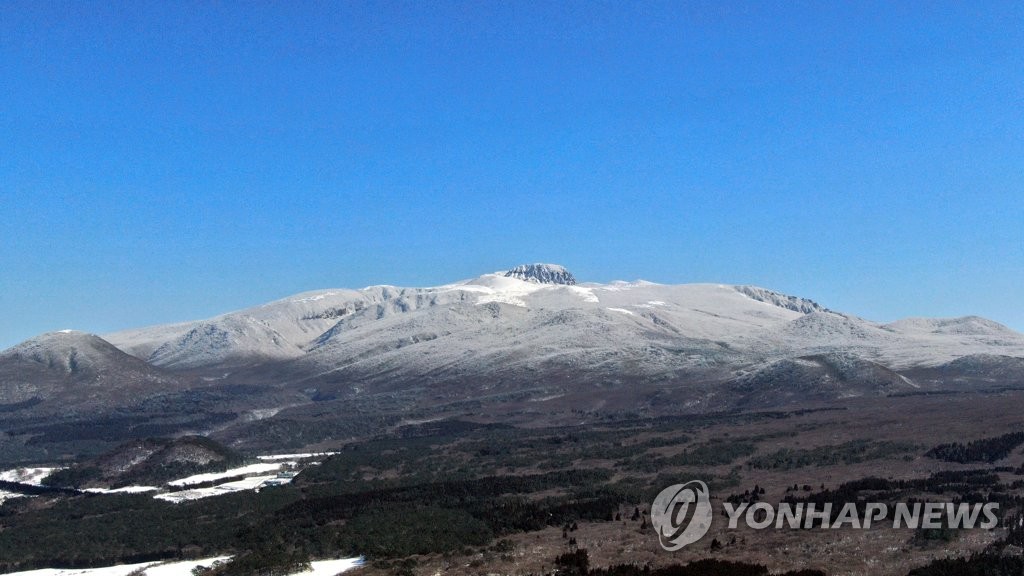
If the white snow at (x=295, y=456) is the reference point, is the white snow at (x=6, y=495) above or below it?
above

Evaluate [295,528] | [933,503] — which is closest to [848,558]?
[933,503]

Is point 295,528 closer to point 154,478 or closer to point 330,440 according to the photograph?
point 154,478

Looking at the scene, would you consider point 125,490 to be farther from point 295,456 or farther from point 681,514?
point 681,514

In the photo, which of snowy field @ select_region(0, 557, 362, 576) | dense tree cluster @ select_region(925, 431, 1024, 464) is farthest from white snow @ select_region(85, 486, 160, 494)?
dense tree cluster @ select_region(925, 431, 1024, 464)
